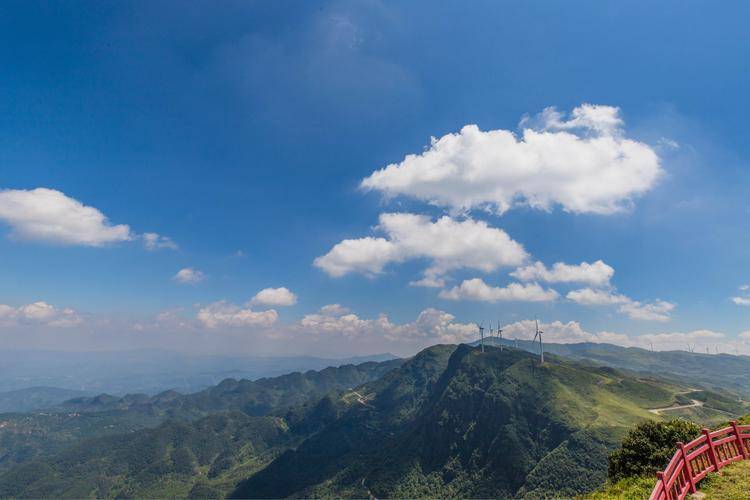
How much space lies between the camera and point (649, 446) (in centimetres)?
5700

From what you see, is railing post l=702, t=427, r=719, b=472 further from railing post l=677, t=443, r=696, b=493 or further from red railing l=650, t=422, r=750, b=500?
railing post l=677, t=443, r=696, b=493

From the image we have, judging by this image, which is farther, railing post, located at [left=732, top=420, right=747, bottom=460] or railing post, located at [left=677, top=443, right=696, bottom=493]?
railing post, located at [left=732, top=420, right=747, bottom=460]

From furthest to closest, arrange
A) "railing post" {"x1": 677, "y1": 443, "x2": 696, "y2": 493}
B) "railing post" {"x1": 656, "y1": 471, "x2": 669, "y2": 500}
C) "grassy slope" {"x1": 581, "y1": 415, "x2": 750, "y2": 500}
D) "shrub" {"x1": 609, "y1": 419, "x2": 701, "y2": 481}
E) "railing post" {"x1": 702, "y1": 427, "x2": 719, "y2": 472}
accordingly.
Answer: "shrub" {"x1": 609, "y1": 419, "x2": 701, "y2": 481} < "railing post" {"x1": 702, "y1": 427, "x2": 719, "y2": 472} < "grassy slope" {"x1": 581, "y1": 415, "x2": 750, "y2": 500} < "railing post" {"x1": 677, "y1": 443, "x2": 696, "y2": 493} < "railing post" {"x1": 656, "y1": 471, "x2": 669, "y2": 500}

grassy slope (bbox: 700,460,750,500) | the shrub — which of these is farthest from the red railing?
the shrub

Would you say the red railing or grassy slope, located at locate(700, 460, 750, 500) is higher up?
the red railing

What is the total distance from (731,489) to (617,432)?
673ft

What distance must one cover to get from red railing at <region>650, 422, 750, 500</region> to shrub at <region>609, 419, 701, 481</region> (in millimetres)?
Answer: 27979

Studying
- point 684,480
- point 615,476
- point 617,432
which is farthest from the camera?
point 617,432

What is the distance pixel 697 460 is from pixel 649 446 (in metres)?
39.4

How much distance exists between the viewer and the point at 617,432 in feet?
622

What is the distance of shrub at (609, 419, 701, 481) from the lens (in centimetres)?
5444

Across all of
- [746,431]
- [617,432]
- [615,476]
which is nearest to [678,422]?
[615,476]

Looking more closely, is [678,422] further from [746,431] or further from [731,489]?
[731,489]

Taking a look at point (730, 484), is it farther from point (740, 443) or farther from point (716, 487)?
point (740, 443)
